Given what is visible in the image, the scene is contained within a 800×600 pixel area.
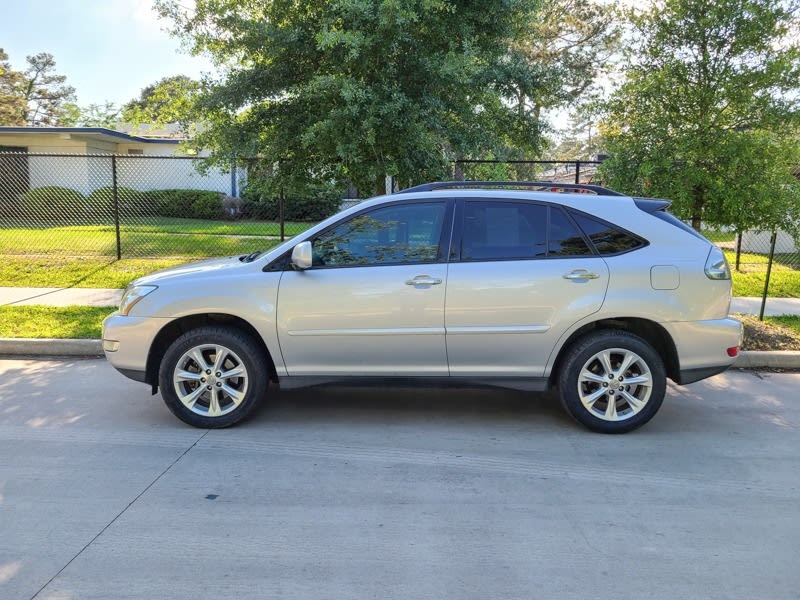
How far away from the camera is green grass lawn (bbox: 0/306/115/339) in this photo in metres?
7.70

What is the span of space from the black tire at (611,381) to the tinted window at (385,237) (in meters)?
1.36

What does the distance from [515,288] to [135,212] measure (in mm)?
21193

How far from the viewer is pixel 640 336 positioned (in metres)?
5.33

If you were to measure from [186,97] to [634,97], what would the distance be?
6.21 metres

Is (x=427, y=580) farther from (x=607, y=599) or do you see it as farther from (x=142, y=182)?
(x=142, y=182)

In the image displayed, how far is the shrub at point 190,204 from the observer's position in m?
23.0

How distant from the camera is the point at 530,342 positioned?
198 inches

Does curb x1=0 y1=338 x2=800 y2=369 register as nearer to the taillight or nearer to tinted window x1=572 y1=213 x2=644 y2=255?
the taillight

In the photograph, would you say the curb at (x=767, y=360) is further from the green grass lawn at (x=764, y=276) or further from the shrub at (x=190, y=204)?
the shrub at (x=190, y=204)

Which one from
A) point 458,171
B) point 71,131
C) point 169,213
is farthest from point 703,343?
A: point 71,131

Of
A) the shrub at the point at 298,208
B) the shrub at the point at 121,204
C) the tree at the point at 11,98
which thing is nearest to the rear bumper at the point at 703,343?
the shrub at the point at 298,208

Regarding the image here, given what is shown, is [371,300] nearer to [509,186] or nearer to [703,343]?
[509,186]

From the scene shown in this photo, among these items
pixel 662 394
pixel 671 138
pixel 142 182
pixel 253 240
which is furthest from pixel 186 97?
pixel 142 182

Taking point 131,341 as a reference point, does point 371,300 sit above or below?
above
